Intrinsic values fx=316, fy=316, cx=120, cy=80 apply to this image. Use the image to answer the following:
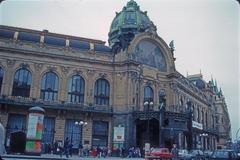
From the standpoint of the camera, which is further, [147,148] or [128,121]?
[128,121]

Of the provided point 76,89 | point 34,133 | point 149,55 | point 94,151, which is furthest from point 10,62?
point 149,55

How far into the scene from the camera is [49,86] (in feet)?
125

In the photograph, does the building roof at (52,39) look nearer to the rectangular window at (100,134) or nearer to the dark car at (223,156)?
the rectangular window at (100,134)

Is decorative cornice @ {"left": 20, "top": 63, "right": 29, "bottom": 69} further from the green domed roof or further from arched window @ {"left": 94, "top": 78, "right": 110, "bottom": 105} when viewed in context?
the green domed roof

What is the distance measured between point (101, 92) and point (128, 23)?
1390cm

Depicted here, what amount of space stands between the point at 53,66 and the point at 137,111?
11559 millimetres

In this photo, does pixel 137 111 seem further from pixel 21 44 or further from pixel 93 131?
pixel 21 44

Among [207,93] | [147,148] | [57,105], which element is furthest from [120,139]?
[207,93]

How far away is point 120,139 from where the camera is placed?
37281 mm

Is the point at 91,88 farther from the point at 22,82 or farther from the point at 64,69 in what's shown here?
the point at 22,82

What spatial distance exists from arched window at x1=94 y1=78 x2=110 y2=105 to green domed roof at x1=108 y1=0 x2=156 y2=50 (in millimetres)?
8954

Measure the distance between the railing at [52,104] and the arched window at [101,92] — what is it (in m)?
0.93

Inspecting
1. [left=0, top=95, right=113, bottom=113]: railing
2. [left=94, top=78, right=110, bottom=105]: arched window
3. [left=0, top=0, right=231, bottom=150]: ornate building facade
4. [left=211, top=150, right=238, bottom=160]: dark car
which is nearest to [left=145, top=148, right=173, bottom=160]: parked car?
[left=211, top=150, right=238, bottom=160]: dark car

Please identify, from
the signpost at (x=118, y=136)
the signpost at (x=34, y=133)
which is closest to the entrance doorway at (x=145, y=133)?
the signpost at (x=118, y=136)
